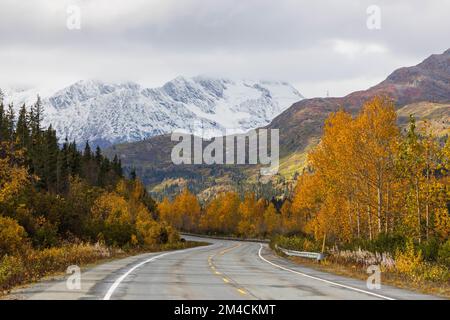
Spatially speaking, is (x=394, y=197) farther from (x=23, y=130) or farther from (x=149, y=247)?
(x=23, y=130)

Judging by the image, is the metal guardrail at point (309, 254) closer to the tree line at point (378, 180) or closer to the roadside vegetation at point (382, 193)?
the roadside vegetation at point (382, 193)

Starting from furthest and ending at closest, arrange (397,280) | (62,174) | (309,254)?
(62,174) < (309,254) < (397,280)

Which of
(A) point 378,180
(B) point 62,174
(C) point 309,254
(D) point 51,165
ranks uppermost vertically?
(D) point 51,165

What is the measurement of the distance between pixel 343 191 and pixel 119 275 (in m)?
21.5

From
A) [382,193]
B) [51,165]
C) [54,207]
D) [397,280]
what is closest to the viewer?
[397,280]

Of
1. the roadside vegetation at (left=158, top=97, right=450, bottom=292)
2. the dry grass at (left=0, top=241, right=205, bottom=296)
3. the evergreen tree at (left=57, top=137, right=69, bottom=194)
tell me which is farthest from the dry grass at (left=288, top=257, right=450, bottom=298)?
the evergreen tree at (left=57, top=137, right=69, bottom=194)

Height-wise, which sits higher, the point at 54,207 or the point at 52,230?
the point at 54,207

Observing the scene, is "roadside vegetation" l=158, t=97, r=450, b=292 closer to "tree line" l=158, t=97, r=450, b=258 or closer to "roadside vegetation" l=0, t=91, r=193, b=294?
"tree line" l=158, t=97, r=450, b=258

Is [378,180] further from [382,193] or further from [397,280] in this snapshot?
[397,280]

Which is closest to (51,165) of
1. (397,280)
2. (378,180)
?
(378,180)

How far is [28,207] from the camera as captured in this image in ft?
111

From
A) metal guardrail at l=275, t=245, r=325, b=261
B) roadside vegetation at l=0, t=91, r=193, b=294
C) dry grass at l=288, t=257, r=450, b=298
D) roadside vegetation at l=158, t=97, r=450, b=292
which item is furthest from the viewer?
metal guardrail at l=275, t=245, r=325, b=261

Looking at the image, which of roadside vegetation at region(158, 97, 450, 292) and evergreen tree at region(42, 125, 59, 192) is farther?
evergreen tree at region(42, 125, 59, 192)

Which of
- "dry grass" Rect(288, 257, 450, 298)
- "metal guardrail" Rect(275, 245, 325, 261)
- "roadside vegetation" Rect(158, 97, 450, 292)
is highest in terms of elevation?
"roadside vegetation" Rect(158, 97, 450, 292)
